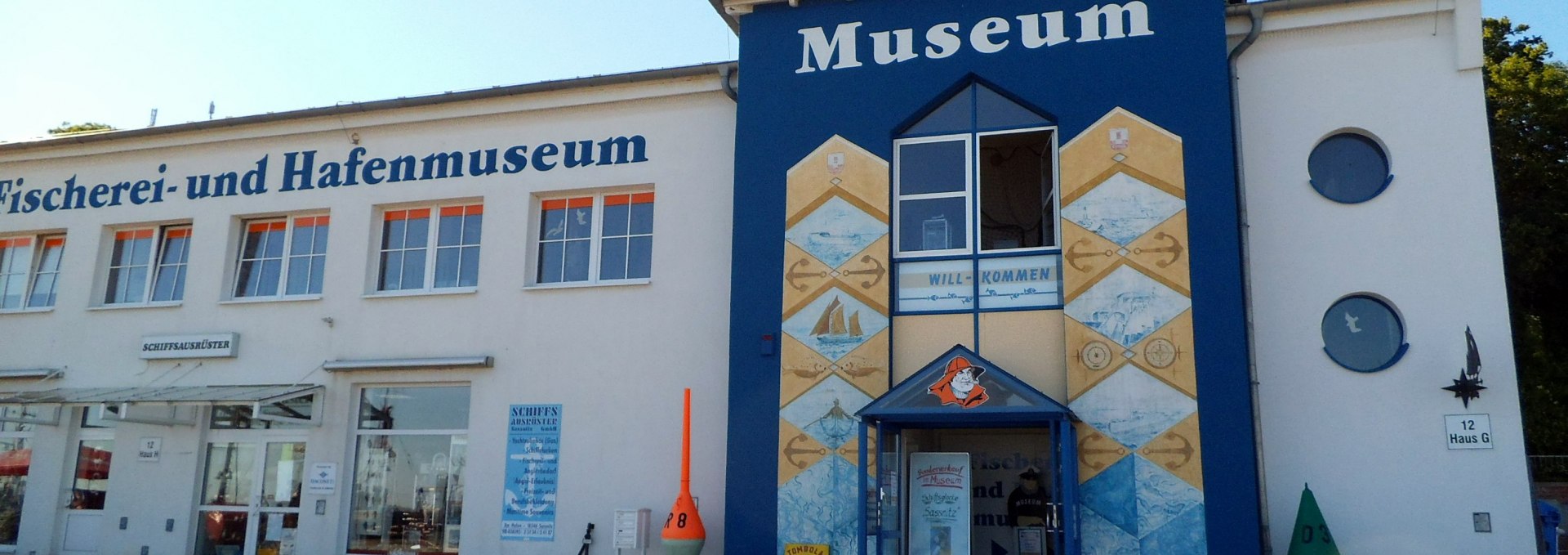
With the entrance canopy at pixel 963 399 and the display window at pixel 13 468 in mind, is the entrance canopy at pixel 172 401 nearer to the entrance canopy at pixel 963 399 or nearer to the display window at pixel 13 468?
the display window at pixel 13 468

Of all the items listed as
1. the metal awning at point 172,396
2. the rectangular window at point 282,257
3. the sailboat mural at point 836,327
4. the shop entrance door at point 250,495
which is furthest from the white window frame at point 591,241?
the shop entrance door at point 250,495

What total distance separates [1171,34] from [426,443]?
350 inches

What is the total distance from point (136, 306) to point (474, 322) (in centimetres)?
483

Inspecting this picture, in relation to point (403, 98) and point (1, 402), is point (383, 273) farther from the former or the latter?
point (1, 402)

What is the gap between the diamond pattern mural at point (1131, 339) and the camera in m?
10.2

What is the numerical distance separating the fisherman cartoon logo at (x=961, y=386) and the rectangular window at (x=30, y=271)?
11.9m

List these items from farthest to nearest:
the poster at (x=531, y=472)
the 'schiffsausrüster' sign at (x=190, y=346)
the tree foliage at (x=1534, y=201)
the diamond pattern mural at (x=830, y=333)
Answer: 1. the tree foliage at (x=1534, y=201)
2. the 'schiffsausrüster' sign at (x=190, y=346)
3. the poster at (x=531, y=472)
4. the diamond pattern mural at (x=830, y=333)

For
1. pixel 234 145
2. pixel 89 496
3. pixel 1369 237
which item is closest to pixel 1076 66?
pixel 1369 237

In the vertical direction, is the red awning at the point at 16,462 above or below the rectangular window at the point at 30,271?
below

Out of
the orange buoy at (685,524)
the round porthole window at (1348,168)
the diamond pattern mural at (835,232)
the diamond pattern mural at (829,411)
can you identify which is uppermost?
the round porthole window at (1348,168)

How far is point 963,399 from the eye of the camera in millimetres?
10336

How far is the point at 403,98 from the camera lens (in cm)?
1411

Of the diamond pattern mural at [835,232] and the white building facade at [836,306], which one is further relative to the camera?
the diamond pattern mural at [835,232]

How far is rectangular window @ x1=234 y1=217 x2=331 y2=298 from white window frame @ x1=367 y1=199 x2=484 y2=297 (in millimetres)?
713
